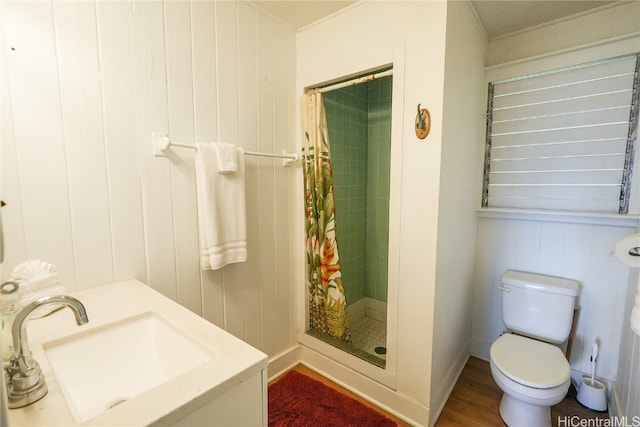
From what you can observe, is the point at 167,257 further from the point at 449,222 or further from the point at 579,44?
the point at 579,44

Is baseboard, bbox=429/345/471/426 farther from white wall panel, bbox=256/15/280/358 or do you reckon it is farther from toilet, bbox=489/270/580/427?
white wall panel, bbox=256/15/280/358

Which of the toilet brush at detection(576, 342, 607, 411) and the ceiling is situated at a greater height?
the ceiling

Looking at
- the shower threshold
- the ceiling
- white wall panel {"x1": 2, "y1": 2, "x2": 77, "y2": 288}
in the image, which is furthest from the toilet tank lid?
white wall panel {"x1": 2, "y1": 2, "x2": 77, "y2": 288}

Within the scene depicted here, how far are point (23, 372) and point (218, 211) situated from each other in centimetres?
98

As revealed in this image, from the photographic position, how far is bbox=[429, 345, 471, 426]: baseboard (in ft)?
5.50

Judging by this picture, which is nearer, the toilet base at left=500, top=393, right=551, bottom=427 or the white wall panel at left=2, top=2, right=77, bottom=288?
the white wall panel at left=2, top=2, right=77, bottom=288

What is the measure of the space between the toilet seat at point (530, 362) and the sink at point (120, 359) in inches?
59.3

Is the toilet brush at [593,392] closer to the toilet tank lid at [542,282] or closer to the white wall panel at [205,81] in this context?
the toilet tank lid at [542,282]

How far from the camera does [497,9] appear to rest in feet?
5.79

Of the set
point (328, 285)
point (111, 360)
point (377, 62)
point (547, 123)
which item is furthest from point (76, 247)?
point (547, 123)

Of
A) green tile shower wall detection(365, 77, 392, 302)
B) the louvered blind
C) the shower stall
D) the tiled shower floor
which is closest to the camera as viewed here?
the louvered blind

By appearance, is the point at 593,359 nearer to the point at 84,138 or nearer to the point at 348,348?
the point at 348,348

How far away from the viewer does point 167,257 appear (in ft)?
4.85

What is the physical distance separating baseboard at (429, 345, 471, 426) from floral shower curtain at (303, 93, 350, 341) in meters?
0.62
